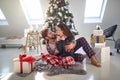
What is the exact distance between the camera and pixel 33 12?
307 inches

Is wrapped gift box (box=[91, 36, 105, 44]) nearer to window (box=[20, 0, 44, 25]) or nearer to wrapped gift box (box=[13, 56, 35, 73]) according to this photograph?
wrapped gift box (box=[13, 56, 35, 73])

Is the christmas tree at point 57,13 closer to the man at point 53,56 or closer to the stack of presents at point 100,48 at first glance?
the man at point 53,56

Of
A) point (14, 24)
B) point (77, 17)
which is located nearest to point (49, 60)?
point (77, 17)

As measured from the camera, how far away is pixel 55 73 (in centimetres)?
374

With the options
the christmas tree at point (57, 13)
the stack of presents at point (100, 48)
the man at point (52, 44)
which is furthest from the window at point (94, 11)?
the man at point (52, 44)

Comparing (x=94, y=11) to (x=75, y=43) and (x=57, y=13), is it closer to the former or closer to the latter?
(x=57, y=13)

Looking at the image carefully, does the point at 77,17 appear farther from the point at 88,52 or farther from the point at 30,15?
the point at 88,52

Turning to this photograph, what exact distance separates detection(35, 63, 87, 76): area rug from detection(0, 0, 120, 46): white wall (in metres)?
3.05

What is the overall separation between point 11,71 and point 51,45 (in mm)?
1224

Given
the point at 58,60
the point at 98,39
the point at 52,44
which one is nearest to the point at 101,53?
the point at 98,39

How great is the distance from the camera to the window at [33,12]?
7.42 m

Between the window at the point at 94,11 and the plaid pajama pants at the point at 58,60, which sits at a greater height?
the window at the point at 94,11

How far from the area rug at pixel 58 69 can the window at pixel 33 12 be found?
11.8ft

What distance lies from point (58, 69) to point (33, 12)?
433 centimetres
